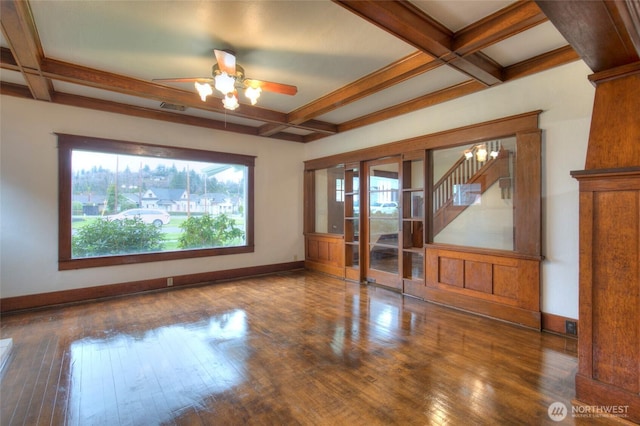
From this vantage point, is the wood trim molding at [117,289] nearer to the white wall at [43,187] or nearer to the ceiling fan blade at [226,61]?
the white wall at [43,187]

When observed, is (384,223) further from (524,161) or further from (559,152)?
(559,152)

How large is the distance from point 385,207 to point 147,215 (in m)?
4.10

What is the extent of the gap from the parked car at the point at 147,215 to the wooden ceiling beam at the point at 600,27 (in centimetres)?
553

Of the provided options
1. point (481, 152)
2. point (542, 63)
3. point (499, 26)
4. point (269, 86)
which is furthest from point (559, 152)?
point (269, 86)

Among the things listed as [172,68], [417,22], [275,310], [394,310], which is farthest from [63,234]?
[417,22]

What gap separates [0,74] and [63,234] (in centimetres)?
214

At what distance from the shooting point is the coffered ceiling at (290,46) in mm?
2494

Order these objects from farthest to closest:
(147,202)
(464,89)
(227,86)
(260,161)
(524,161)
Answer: (260,161), (147,202), (464,89), (524,161), (227,86)

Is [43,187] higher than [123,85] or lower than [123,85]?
lower

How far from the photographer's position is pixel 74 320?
376cm

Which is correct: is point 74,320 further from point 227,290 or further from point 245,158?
point 245,158

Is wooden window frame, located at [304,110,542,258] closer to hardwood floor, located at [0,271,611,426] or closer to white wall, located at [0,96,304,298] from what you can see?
hardwood floor, located at [0,271,611,426]

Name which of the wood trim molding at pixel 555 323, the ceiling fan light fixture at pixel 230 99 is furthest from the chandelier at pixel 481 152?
the ceiling fan light fixture at pixel 230 99

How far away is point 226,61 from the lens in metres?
3.05
